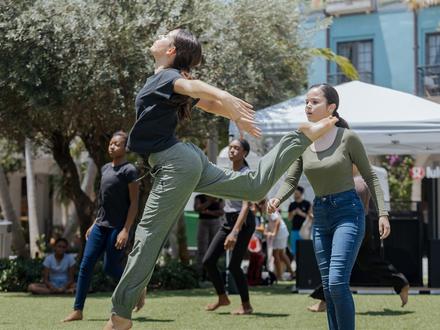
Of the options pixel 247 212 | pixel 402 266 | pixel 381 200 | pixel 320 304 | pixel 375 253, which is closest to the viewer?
pixel 381 200

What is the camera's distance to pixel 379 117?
1198 cm

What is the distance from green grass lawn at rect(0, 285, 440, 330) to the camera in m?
8.17

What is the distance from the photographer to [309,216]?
52.2 feet

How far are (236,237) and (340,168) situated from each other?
123 inches

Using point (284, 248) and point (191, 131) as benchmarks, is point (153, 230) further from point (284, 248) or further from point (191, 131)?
point (284, 248)

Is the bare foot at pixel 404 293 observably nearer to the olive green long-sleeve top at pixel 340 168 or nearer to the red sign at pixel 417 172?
the olive green long-sleeve top at pixel 340 168

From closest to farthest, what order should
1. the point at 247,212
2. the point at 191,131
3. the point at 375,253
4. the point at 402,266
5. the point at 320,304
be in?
the point at 247,212 → the point at 320,304 → the point at 375,253 → the point at 402,266 → the point at 191,131

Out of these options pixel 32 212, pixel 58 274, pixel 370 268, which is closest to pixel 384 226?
pixel 370 268

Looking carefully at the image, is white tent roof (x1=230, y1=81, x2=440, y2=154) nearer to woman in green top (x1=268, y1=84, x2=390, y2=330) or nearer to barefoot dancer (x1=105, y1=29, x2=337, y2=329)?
woman in green top (x1=268, y1=84, x2=390, y2=330)

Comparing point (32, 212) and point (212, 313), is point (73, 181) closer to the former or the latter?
point (32, 212)

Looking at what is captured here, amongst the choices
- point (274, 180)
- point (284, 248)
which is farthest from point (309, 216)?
point (274, 180)

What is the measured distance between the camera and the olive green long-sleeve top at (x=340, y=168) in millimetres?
5898

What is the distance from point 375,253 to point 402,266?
1848 mm

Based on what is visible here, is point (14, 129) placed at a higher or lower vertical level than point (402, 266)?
higher
